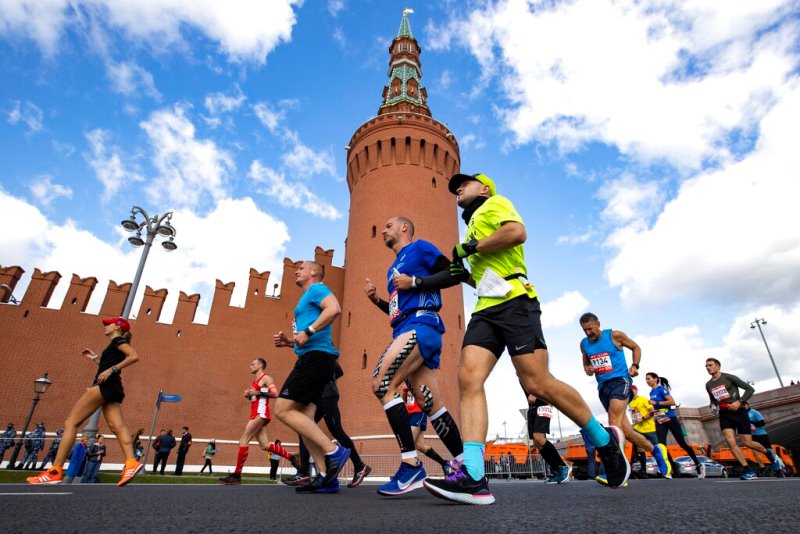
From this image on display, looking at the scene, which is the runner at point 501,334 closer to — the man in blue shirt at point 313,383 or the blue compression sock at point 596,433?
the blue compression sock at point 596,433

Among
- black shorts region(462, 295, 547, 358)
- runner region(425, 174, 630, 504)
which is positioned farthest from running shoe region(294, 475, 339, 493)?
black shorts region(462, 295, 547, 358)

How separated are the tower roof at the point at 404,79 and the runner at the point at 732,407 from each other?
22.5 metres

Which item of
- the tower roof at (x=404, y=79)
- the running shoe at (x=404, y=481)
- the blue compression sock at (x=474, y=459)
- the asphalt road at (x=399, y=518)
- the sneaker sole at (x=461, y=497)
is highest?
the tower roof at (x=404, y=79)

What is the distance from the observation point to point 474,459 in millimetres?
2299

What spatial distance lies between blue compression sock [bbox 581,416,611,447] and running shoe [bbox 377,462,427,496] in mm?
1089

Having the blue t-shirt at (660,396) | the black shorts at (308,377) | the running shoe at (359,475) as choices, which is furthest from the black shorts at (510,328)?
the blue t-shirt at (660,396)

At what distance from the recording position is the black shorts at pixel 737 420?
21.3ft

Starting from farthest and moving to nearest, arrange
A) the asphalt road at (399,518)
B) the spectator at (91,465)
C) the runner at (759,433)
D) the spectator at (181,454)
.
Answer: the spectator at (181,454), the spectator at (91,465), the runner at (759,433), the asphalt road at (399,518)

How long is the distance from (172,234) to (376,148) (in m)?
13.3

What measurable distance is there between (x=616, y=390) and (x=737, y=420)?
9.17 feet

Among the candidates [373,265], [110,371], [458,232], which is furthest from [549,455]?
[458,232]

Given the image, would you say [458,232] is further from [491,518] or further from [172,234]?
[491,518]

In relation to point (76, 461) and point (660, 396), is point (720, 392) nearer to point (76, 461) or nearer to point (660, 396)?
point (660, 396)

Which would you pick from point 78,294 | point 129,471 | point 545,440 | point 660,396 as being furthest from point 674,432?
point 78,294
